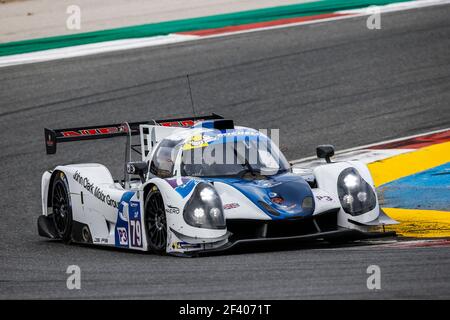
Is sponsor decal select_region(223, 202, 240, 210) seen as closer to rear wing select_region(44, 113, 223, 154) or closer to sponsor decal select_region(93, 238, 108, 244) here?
sponsor decal select_region(93, 238, 108, 244)

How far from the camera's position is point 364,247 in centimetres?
1030

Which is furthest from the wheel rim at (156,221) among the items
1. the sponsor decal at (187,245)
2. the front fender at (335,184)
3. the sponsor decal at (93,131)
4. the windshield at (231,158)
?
the sponsor decal at (93,131)

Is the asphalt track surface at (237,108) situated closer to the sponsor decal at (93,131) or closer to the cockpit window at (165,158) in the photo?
the cockpit window at (165,158)

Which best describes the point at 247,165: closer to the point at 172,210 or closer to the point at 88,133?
the point at 172,210

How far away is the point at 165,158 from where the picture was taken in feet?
37.4

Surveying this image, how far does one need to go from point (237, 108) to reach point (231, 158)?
7689 millimetres

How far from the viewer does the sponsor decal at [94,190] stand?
37.9 ft

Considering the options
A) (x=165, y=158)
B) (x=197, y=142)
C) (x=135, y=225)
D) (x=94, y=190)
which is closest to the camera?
(x=135, y=225)

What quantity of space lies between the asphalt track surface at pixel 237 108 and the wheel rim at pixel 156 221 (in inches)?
8.0

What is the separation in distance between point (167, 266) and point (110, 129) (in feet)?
10.9

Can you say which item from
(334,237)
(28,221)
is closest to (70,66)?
(28,221)

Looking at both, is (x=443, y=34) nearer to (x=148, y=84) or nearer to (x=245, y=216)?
(x=148, y=84)

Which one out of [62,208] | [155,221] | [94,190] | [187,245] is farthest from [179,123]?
[187,245]
